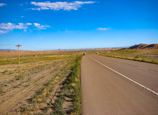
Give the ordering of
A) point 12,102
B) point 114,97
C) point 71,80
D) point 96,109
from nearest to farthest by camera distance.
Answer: point 96,109 → point 114,97 → point 12,102 → point 71,80

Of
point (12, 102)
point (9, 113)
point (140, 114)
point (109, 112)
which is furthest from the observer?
point (12, 102)

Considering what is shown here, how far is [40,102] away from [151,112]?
15.2 ft

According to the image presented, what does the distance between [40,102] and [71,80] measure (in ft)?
13.7

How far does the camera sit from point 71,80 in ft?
34.6

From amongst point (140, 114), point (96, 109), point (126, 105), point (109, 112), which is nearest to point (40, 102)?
point (96, 109)

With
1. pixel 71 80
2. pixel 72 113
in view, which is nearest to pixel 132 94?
pixel 72 113

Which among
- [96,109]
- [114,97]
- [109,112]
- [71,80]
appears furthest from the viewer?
[71,80]

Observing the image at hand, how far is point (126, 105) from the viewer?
537 centimetres

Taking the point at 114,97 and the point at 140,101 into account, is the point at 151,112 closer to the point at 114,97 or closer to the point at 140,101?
the point at 140,101

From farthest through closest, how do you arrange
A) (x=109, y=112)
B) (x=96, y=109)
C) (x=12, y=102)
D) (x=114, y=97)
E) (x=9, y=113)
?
(x=12, y=102), (x=114, y=97), (x=9, y=113), (x=96, y=109), (x=109, y=112)

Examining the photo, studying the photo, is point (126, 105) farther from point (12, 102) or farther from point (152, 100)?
point (12, 102)

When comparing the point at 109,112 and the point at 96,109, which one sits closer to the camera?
the point at 109,112

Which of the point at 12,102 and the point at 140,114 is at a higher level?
the point at 140,114

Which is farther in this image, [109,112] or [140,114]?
[109,112]
